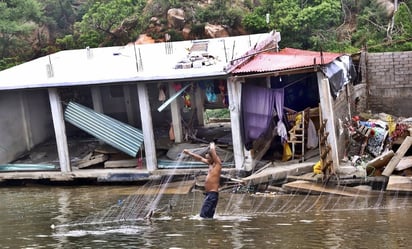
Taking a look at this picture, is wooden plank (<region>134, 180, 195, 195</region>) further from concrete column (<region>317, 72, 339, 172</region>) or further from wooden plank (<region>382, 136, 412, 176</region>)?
wooden plank (<region>382, 136, 412, 176</region>)

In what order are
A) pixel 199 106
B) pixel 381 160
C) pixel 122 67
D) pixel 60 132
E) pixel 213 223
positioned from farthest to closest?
pixel 199 106, pixel 122 67, pixel 60 132, pixel 381 160, pixel 213 223

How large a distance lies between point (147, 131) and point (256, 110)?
340 cm

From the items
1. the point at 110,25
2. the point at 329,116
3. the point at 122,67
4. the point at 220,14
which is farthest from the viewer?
the point at 110,25

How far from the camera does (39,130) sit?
21.9 meters

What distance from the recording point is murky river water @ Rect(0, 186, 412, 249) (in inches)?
442

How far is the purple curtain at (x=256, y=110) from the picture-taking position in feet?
56.2

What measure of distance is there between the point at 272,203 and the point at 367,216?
9.37 ft

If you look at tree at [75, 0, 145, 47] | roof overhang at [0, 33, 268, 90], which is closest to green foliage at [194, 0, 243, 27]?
tree at [75, 0, 145, 47]

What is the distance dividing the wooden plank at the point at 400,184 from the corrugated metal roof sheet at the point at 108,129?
7.66 meters

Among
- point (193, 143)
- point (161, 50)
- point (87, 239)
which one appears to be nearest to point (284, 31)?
point (161, 50)

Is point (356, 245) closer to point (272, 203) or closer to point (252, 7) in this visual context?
point (272, 203)

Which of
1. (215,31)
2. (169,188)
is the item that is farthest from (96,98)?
(215,31)

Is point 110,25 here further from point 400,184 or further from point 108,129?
point 400,184

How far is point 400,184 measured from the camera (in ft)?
47.6
